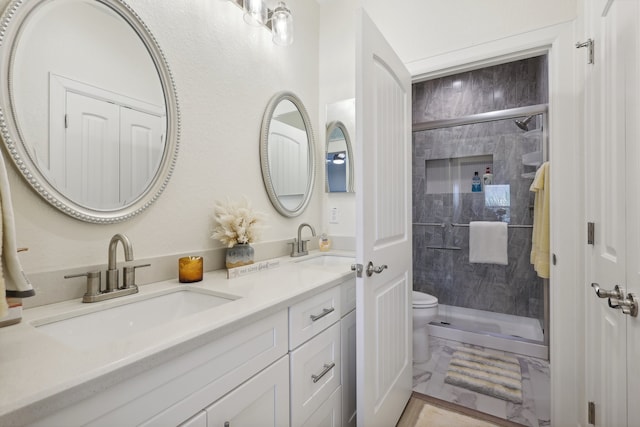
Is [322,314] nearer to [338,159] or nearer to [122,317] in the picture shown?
[122,317]

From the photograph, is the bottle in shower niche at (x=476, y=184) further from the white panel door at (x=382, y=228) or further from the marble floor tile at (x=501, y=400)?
the white panel door at (x=382, y=228)

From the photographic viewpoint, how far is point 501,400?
1.78 m

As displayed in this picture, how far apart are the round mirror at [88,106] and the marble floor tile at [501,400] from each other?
6.62 ft

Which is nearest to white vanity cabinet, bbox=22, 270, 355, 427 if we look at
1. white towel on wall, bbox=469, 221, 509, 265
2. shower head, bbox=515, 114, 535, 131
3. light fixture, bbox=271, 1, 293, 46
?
light fixture, bbox=271, 1, 293, 46

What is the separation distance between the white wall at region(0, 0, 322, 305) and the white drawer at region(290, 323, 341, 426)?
654 millimetres

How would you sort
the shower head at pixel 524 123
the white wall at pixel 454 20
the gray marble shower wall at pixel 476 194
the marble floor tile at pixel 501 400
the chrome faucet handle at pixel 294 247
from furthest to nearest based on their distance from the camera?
the gray marble shower wall at pixel 476 194, the shower head at pixel 524 123, the chrome faucet handle at pixel 294 247, the marble floor tile at pixel 501 400, the white wall at pixel 454 20

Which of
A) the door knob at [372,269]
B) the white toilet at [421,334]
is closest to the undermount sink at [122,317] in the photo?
the door knob at [372,269]

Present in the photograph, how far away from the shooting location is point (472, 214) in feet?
10.5

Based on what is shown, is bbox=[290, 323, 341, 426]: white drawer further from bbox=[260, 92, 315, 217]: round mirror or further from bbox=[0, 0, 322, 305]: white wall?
bbox=[260, 92, 315, 217]: round mirror

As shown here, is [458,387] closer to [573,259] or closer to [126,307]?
[573,259]

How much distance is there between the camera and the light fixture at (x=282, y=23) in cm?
167

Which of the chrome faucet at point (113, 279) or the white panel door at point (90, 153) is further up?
the white panel door at point (90, 153)

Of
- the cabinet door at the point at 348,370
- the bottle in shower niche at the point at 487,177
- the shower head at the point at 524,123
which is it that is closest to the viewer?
the cabinet door at the point at 348,370

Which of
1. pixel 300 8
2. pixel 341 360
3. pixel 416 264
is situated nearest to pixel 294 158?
pixel 300 8
